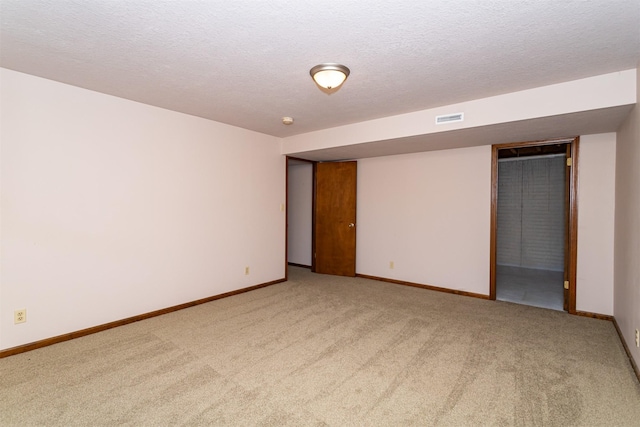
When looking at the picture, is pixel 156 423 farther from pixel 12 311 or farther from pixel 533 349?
pixel 533 349

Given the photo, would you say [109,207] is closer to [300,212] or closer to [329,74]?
[329,74]

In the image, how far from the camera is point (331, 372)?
7.91 ft

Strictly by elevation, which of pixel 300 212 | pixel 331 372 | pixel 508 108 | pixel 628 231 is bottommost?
pixel 331 372

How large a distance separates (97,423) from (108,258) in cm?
182

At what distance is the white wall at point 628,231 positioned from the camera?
7.99ft

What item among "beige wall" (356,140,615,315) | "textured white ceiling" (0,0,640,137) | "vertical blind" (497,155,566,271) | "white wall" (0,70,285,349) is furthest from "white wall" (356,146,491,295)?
"vertical blind" (497,155,566,271)

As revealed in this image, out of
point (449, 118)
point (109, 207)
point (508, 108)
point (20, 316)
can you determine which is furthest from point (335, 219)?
point (20, 316)

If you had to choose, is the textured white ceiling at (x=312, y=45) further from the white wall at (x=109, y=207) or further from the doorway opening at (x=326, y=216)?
the doorway opening at (x=326, y=216)

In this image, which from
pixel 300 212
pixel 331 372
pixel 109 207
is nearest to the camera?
pixel 331 372

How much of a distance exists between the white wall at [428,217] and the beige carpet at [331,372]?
1030mm

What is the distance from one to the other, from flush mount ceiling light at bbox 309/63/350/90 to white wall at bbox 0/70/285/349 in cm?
211

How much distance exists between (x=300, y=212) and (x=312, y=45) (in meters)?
4.58

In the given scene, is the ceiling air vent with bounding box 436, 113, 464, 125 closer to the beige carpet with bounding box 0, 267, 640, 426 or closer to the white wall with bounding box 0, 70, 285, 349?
the beige carpet with bounding box 0, 267, 640, 426

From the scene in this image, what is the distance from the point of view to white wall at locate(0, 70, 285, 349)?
2697mm
